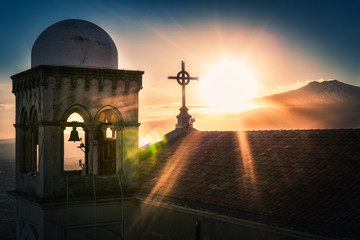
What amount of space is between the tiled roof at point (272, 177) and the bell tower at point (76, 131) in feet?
4.21

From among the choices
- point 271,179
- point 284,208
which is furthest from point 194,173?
point 284,208

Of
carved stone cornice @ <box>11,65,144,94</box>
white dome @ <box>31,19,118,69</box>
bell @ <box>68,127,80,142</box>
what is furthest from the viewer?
bell @ <box>68,127,80,142</box>

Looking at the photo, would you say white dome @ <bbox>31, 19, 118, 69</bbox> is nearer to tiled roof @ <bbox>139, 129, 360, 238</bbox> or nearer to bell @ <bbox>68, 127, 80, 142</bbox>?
bell @ <bbox>68, 127, 80, 142</bbox>

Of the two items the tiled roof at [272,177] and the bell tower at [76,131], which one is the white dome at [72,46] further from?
the tiled roof at [272,177]

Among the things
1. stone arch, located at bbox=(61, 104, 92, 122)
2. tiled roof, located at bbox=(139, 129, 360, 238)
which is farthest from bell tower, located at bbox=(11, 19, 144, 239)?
tiled roof, located at bbox=(139, 129, 360, 238)

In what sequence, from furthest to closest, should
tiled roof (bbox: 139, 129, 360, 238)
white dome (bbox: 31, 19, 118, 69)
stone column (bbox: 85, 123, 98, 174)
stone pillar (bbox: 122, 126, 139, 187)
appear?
stone pillar (bbox: 122, 126, 139, 187) < stone column (bbox: 85, 123, 98, 174) < white dome (bbox: 31, 19, 118, 69) < tiled roof (bbox: 139, 129, 360, 238)

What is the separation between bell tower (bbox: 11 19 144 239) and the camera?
50.3 ft

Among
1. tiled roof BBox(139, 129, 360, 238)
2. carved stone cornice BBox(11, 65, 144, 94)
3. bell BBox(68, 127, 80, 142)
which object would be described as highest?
carved stone cornice BBox(11, 65, 144, 94)

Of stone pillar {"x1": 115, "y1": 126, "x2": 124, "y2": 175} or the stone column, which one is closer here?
the stone column

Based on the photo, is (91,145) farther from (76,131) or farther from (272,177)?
(272,177)

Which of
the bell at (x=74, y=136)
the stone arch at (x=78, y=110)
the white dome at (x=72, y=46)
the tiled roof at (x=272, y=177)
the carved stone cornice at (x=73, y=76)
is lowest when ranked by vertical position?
the tiled roof at (x=272, y=177)

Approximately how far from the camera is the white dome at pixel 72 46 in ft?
51.1

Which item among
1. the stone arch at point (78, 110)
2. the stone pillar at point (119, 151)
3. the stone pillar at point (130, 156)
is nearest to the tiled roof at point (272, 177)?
the stone pillar at point (130, 156)

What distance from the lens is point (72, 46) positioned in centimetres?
1562
